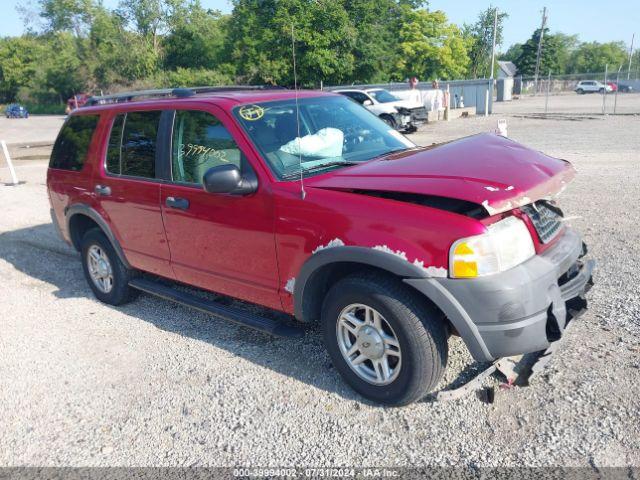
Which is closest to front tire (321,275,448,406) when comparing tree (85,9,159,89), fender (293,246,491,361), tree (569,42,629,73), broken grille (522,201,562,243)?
fender (293,246,491,361)

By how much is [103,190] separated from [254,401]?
2.60m

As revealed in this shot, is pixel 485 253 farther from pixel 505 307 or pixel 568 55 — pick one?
pixel 568 55

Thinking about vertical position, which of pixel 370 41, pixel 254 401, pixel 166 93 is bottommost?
pixel 254 401

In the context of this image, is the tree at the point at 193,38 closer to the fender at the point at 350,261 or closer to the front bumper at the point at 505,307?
the fender at the point at 350,261

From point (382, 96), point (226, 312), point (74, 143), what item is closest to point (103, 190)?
point (74, 143)

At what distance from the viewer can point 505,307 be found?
291cm

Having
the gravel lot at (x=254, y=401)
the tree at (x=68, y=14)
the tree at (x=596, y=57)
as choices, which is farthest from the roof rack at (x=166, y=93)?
the tree at (x=596, y=57)

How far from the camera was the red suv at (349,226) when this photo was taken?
298 cm

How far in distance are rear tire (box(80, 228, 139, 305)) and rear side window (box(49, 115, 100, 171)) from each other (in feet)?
2.40

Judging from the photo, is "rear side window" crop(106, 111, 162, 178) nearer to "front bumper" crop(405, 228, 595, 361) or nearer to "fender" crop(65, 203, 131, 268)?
"fender" crop(65, 203, 131, 268)

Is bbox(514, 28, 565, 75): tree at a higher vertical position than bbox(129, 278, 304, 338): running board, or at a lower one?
higher

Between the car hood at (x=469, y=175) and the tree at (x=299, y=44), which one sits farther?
the tree at (x=299, y=44)

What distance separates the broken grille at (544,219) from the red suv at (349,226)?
0.06 ft

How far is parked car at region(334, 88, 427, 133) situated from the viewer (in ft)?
68.2
